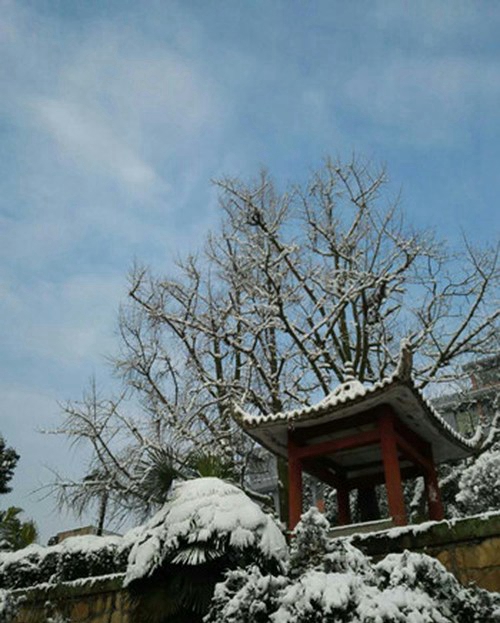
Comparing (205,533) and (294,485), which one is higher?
(294,485)

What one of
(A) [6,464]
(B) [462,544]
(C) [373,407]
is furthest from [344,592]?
(A) [6,464]

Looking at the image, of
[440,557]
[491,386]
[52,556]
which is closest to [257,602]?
[440,557]

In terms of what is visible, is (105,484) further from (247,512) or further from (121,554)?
(247,512)

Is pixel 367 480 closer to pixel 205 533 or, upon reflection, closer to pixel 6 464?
pixel 205 533

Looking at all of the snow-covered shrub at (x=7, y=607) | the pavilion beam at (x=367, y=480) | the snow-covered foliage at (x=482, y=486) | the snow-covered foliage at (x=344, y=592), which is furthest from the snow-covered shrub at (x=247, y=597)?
the snow-covered foliage at (x=482, y=486)

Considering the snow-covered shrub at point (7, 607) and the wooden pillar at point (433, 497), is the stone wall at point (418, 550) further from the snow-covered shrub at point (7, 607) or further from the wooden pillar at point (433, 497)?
the wooden pillar at point (433, 497)

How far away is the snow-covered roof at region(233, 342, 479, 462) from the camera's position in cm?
666

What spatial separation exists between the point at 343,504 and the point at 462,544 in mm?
4265

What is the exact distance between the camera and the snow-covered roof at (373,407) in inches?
262

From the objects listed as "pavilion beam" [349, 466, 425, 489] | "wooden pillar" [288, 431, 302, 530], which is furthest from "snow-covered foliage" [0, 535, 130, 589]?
"pavilion beam" [349, 466, 425, 489]

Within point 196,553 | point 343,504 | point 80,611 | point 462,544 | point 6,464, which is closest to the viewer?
point 196,553

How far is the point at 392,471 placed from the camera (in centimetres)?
648

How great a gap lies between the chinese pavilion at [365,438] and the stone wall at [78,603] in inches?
88.7

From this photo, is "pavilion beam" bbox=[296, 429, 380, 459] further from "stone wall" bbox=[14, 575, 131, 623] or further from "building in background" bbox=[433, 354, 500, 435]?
"building in background" bbox=[433, 354, 500, 435]
